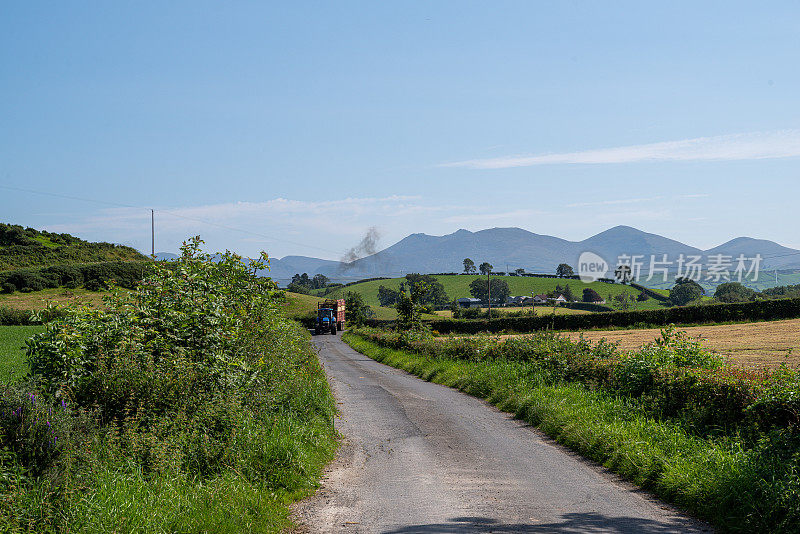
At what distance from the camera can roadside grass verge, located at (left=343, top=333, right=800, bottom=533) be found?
6.48 metres

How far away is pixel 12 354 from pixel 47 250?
6334 cm

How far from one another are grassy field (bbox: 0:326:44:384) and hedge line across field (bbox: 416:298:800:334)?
3160cm

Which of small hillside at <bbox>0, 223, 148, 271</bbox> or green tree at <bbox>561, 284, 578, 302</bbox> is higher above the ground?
small hillside at <bbox>0, 223, 148, 271</bbox>

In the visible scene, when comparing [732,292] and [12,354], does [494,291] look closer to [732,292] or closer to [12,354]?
[732,292]

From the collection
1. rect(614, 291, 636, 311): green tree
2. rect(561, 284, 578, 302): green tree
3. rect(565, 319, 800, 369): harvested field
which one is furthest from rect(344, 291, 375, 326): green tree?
rect(614, 291, 636, 311): green tree

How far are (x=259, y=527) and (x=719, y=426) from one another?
741cm

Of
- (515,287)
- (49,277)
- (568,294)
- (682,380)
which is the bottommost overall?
(568,294)

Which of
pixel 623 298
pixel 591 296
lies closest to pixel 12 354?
pixel 623 298

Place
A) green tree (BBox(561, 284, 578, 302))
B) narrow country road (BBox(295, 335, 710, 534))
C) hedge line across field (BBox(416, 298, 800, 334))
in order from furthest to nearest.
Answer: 1. green tree (BBox(561, 284, 578, 302))
2. hedge line across field (BBox(416, 298, 800, 334))
3. narrow country road (BBox(295, 335, 710, 534))

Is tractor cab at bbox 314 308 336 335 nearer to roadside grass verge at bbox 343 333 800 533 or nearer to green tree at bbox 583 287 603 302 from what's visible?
roadside grass verge at bbox 343 333 800 533

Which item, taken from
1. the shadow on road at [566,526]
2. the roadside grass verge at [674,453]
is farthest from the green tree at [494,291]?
the shadow on road at [566,526]

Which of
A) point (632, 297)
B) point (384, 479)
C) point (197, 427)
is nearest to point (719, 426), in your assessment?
point (384, 479)

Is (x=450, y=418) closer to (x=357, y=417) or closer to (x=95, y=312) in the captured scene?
(x=357, y=417)

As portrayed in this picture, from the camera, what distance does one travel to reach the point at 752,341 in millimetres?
35844
